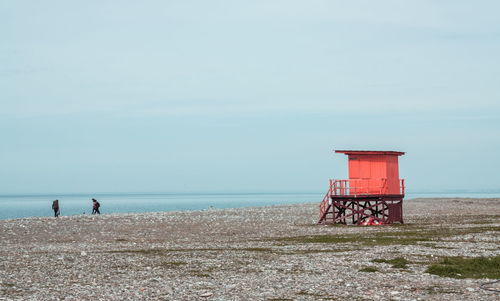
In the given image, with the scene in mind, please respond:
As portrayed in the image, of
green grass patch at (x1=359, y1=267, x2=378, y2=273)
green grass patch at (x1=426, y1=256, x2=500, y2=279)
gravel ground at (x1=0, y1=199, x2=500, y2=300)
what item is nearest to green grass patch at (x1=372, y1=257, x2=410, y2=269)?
gravel ground at (x1=0, y1=199, x2=500, y2=300)

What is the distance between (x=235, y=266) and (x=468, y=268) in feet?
24.7

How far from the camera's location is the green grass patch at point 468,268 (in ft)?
69.1

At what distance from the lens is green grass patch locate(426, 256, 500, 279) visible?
21077 millimetres

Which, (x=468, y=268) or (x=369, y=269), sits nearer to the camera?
(x=468, y=268)

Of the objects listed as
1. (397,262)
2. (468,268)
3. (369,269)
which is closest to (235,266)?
(369,269)

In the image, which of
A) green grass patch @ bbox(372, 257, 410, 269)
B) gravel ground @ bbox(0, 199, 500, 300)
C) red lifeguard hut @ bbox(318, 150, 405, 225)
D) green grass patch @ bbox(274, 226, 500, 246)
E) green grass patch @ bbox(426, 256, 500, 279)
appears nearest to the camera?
gravel ground @ bbox(0, 199, 500, 300)

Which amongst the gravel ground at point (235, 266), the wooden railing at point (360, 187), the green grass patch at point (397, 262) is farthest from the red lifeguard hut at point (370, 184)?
the green grass patch at point (397, 262)

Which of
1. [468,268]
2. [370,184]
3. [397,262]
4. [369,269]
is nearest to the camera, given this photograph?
[468,268]

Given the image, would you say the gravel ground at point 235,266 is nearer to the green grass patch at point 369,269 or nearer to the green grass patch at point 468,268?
the green grass patch at point 369,269

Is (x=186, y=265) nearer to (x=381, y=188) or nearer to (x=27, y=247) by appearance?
(x=27, y=247)

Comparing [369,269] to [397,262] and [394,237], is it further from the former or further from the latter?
[394,237]

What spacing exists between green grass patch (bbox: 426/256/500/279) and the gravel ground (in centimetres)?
64

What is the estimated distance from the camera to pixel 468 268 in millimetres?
22172

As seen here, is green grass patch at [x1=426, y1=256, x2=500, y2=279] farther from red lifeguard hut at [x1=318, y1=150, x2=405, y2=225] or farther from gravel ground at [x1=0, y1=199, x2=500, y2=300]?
red lifeguard hut at [x1=318, y1=150, x2=405, y2=225]
